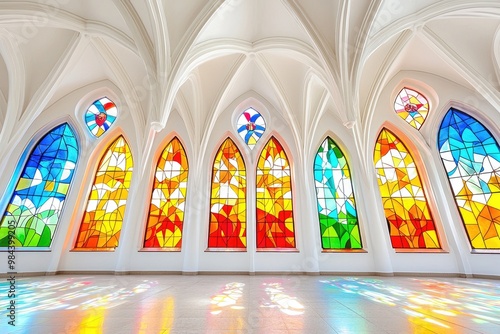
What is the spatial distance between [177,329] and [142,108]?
9177mm

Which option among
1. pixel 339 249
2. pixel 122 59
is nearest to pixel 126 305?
pixel 339 249

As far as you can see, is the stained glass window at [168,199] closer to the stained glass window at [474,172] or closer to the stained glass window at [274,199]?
the stained glass window at [274,199]

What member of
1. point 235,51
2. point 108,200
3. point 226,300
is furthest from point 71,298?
point 235,51

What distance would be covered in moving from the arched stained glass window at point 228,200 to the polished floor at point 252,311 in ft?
12.9

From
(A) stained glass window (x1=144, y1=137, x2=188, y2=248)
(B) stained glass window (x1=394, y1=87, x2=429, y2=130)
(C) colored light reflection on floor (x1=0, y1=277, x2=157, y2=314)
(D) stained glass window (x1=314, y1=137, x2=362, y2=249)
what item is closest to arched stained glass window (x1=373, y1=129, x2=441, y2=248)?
(B) stained glass window (x1=394, y1=87, x2=429, y2=130)

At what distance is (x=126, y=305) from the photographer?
3.54m

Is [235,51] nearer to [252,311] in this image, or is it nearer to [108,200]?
[108,200]

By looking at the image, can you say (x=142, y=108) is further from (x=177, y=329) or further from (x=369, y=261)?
(x=369, y=261)

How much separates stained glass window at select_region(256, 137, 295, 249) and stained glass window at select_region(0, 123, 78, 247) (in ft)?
25.5

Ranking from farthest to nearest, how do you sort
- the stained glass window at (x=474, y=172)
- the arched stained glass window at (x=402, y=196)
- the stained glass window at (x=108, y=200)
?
the stained glass window at (x=108, y=200), the arched stained glass window at (x=402, y=196), the stained glass window at (x=474, y=172)

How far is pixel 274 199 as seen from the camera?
9.26 metres

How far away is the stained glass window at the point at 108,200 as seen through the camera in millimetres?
8500

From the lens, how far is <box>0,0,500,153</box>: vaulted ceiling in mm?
6828


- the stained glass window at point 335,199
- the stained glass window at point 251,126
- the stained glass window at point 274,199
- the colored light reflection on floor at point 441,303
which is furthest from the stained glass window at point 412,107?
the colored light reflection on floor at point 441,303
